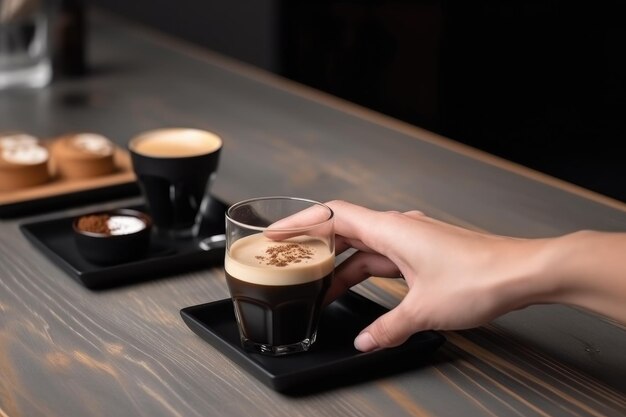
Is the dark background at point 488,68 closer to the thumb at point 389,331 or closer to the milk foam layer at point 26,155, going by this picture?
the milk foam layer at point 26,155

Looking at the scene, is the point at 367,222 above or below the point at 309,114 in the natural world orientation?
above

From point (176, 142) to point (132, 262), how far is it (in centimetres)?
30

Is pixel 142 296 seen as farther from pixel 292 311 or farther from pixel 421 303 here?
pixel 421 303

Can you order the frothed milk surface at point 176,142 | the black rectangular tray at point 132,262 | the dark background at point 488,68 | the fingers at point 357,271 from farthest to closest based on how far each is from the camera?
the dark background at point 488,68
the frothed milk surface at point 176,142
the black rectangular tray at point 132,262
the fingers at point 357,271

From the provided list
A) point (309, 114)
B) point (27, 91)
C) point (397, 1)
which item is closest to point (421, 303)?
point (309, 114)

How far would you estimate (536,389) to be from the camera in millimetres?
1083

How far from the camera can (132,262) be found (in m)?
1.37

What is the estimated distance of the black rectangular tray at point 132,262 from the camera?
52.7 inches

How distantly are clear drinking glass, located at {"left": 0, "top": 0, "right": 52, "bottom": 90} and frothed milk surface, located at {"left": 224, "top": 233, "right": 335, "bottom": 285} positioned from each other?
4.76ft

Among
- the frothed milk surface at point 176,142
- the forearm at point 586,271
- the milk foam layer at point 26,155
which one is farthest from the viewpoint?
the milk foam layer at point 26,155

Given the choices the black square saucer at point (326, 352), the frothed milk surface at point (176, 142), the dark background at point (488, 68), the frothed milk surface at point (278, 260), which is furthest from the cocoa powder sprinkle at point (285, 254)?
the dark background at point (488, 68)

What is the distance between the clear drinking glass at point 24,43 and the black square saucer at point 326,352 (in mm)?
1385

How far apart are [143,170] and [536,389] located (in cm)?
65

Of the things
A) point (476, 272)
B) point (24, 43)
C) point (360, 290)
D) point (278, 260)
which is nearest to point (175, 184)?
point (360, 290)
